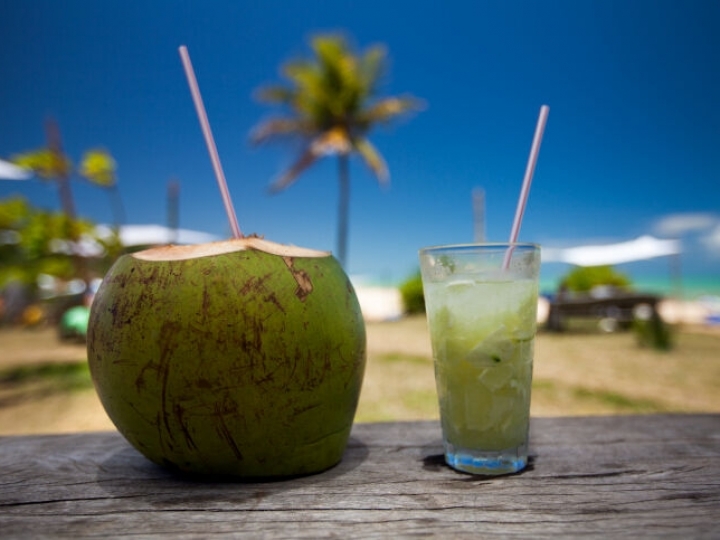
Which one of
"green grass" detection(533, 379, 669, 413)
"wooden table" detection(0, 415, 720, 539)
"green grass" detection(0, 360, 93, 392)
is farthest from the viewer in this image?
"green grass" detection(0, 360, 93, 392)

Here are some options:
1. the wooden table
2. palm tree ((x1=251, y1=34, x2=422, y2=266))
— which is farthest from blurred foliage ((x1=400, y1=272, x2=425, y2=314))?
the wooden table

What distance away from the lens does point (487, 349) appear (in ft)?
3.22

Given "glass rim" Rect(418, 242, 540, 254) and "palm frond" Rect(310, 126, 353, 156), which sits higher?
"palm frond" Rect(310, 126, 353, 156)

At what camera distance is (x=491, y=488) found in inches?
35.5

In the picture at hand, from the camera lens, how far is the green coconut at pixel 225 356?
2.83 ft

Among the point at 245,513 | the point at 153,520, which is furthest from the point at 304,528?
the point at 153,520

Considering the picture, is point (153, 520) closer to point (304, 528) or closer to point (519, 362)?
point (304, 528)

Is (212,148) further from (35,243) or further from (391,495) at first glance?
(35,243)

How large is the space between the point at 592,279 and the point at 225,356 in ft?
48.9

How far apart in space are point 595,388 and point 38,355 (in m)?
6.93

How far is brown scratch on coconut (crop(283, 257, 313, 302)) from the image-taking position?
0.92 meters

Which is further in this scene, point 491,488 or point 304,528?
point 491,488

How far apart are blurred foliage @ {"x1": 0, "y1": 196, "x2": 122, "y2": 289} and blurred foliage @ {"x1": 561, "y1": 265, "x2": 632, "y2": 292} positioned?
10.9 m

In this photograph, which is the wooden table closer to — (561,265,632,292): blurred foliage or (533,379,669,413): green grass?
(533,379,669,413): green grass
